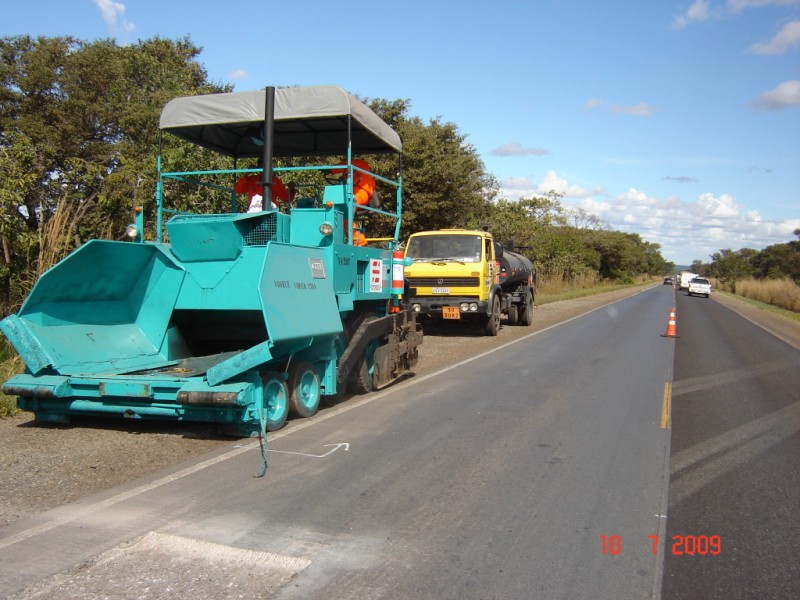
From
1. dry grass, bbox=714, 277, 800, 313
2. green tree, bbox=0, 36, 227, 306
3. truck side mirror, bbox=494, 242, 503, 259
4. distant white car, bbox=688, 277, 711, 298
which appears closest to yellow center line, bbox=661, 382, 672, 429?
truck side mirror, bbox=494, 242, 503, 259

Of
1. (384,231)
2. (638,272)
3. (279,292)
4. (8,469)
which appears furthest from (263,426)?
(638,272)

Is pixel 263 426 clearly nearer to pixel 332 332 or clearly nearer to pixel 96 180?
pixel 332 332

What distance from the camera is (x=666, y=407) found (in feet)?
29.1

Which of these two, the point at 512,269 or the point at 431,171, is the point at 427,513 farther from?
the point at 431,171

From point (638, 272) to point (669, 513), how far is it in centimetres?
12181

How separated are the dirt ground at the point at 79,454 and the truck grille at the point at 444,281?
9946mm

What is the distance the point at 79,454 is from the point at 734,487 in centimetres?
563

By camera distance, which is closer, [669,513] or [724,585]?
[724,585]

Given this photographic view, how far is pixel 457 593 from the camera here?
11.8ft

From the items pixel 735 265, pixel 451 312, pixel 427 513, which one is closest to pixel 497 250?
pixel 451 312

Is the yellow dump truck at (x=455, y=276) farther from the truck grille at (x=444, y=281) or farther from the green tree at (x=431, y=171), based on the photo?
the green tree at (x=431, y=171)

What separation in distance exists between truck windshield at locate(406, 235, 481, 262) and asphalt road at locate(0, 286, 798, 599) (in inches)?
340

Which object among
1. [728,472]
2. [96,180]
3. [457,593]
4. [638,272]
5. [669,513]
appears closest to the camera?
[457,593]

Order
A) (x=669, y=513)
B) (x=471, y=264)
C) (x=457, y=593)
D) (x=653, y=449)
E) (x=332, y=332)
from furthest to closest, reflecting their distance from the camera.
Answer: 1. (x=471, y=264)
2. (x=332, y=332)
3. (x=653, y=449)
4. (x=669, y=513)
5. (x=457, y=593)
